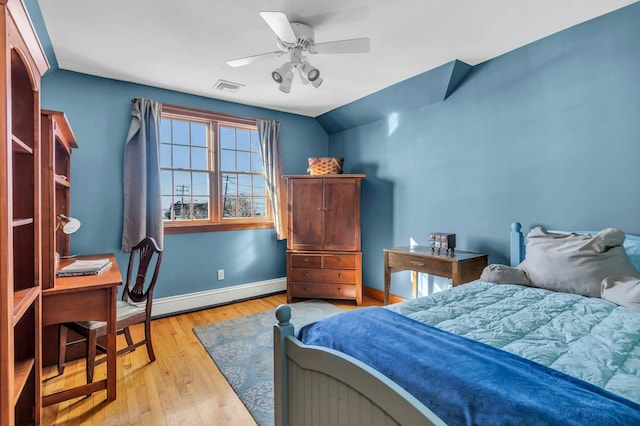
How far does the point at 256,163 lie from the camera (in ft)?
13.9

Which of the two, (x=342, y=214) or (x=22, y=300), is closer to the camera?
(x=22, y=300)

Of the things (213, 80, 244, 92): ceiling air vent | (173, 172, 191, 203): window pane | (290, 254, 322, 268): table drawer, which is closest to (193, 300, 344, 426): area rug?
(290, 254, 322, 268): table drawer

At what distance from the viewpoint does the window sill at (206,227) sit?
11.6ft

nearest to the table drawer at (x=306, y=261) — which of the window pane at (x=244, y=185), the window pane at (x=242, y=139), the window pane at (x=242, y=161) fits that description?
the window pane at (x=244, y=185)

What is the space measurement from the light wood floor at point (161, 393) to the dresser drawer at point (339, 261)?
1.66m

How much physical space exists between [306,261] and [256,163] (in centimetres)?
146

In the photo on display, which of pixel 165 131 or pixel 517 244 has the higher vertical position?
pixel 165 131

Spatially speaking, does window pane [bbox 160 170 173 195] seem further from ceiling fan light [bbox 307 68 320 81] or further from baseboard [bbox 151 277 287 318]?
ceiling fan light [bbox 307 68 320 81]

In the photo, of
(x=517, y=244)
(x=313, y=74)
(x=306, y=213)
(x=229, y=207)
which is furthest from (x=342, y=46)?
(x=229, y=207)

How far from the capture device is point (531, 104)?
2.61 m

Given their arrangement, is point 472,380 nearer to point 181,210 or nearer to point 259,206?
point 181,210

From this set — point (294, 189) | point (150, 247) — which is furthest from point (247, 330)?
point (294, 189)

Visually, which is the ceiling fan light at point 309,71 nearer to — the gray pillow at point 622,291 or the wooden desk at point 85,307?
the wooden desk at point 85,307

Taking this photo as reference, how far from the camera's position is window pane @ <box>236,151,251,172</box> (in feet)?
13.4
